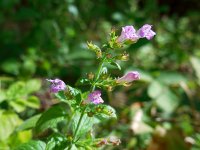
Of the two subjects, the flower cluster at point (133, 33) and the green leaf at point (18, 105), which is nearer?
the flower cluster at point (133, 33)

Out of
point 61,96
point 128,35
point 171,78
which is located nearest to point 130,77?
point 128,35

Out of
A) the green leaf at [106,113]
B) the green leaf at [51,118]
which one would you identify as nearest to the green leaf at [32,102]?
the green leaf at [51,118]

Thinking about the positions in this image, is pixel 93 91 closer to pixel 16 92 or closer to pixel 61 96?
pixel 61 96

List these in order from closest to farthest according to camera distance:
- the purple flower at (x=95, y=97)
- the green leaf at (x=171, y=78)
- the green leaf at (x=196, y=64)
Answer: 1. the purple flower at (x=95, y=97)
2. the green leaf at (x=171, y=78)
3. the green leaf at (x=196, y=64)

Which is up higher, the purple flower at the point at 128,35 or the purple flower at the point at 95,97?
the purple flower at the point at 128,35

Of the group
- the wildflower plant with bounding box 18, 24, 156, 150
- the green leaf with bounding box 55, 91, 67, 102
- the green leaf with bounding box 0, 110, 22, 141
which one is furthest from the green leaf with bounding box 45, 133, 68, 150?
the green leaf with bounding box 0, 110, 22, 141

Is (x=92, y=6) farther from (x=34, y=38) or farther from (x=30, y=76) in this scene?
(x=30, y=76)

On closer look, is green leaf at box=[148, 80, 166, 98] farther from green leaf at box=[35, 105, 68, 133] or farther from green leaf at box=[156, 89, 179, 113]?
green leaf at box=[35, 105, 68, 133]

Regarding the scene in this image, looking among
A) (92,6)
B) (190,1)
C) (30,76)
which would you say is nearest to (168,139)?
(30,76)

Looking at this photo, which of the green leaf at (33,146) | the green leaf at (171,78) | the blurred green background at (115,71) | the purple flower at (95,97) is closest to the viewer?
the purple flower at (95,97)

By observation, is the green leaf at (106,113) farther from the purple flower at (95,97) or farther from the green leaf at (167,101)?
the green leaf at (167,101)
